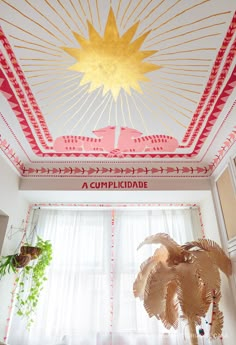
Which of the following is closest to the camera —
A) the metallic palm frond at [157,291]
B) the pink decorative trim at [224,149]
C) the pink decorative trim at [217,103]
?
the pink decorative trim at [217,103]

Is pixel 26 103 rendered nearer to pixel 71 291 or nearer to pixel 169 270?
pixel 169 270

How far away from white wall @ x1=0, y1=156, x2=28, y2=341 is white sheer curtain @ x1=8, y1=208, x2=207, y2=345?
261mm

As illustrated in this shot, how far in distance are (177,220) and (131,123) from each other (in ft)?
4.73

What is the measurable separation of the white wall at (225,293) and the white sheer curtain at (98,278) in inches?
12.5

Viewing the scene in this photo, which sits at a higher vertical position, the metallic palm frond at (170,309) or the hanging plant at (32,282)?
the hanging plant at (32,282)

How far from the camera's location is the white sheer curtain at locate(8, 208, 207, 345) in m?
2.45

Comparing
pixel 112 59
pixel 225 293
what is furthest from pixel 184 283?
pixel 112 59

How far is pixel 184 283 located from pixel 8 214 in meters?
1.74

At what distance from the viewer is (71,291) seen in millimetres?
2643

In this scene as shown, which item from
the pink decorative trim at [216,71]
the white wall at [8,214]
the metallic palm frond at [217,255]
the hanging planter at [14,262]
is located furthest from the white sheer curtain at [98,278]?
the pink decorative trim at [216,71]

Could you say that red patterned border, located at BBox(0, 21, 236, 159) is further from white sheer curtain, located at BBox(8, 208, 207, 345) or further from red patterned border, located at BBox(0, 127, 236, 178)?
white sheer curtain, located at BBox(8, 208, 207, 345)

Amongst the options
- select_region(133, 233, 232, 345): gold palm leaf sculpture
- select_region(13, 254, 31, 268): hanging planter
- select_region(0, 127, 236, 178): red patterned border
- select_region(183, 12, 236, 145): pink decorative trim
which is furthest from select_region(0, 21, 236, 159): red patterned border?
select_region(13, 254, 31, 268): hanging planter

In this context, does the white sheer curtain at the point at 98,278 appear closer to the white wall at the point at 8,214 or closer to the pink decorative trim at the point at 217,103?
the white wall at the point at 8,214

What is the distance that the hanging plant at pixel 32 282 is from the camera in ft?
8.18
